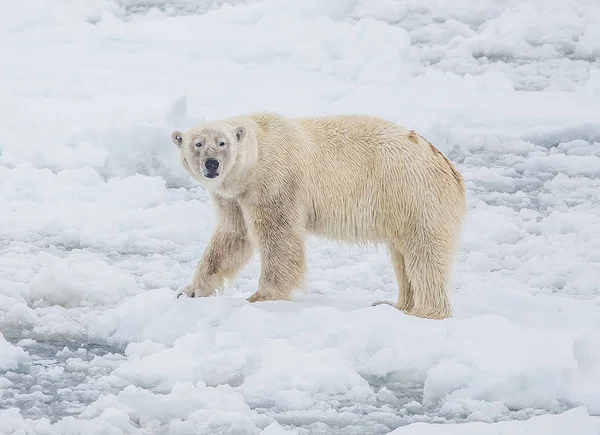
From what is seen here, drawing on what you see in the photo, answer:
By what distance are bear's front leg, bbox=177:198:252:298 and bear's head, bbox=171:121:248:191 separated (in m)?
0.23

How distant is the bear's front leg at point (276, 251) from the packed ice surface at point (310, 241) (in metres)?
0.14

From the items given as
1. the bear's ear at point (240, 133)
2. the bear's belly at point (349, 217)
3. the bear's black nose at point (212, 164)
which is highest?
the bear's ear at point (240, 133)

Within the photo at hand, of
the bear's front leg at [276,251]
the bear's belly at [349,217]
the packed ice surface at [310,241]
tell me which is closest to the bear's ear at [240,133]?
the bear's front leg at [276,251]

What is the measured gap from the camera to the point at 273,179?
5410 millimetres

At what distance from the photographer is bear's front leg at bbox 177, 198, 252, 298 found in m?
5.55

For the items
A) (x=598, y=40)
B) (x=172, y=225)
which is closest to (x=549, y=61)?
(x=598, y=40)

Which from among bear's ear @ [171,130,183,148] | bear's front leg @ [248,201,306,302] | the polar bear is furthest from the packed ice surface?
bear's ear @ [171,130,183,148]

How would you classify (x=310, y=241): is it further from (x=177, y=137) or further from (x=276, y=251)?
(x=177, y=137)

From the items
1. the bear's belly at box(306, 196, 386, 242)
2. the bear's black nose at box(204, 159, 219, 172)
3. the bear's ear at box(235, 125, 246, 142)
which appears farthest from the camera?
the bear's belly at box(306, 196, 386, 242)

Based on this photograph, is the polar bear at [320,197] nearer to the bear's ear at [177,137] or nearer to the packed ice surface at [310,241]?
the bear's ear at [177,137]

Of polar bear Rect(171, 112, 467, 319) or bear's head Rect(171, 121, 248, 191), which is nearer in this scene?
bear's head Rect(171, 121, 248, 191)

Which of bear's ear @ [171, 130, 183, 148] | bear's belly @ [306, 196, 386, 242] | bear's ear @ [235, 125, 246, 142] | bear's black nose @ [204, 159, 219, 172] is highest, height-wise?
bear's ear @ [235, 125, 246, 142]

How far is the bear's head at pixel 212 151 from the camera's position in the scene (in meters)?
5.18

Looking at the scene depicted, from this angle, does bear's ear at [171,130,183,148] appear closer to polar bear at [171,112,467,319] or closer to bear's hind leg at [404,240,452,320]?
polar bear at [171,112,467,319]
